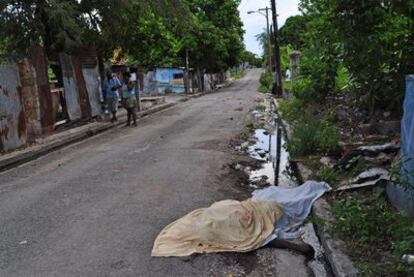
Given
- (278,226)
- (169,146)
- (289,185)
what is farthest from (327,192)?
(169,146)

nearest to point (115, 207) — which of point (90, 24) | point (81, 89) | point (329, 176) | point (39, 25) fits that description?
point (329, 176)

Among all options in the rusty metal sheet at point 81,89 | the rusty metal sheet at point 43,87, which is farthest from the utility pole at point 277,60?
the rusty metal sheet at point 43,87

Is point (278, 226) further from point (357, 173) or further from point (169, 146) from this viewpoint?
point (169, 146)

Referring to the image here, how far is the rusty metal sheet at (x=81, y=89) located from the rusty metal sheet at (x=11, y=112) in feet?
14.8

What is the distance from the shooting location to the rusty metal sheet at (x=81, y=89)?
17625mm

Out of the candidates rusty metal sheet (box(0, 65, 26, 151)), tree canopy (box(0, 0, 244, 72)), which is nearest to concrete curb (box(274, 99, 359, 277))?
rusty metal sheet (box(0, 65, 26, 151))

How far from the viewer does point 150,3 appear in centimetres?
1886

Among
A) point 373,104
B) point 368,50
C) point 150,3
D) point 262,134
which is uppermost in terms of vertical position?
point 150,3

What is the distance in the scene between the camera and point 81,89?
58.5ft

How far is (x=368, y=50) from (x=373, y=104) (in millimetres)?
3307

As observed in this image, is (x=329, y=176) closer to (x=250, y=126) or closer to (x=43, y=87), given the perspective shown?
(x=250, y=126)

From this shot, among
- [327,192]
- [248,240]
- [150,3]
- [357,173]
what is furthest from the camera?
[150,3]

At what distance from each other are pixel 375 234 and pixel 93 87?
49.8 ft

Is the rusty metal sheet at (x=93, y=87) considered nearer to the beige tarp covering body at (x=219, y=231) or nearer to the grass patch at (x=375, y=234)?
the beige tarp covering body at (x=219, y=231)
